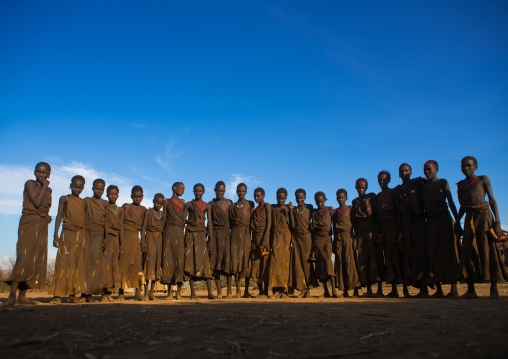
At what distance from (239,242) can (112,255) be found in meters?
2.90

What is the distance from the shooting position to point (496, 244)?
7070 millimetres

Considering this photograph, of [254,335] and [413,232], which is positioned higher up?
[413,232]

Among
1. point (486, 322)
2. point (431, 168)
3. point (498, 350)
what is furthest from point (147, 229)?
point (498, 350)

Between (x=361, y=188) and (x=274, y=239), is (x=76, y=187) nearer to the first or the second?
(x=274, y=239)

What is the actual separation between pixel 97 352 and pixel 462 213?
7320 millimetres

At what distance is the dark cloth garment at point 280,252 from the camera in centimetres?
895

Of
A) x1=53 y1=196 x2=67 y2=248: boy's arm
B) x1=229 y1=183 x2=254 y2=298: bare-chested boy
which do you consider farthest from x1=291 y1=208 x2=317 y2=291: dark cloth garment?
x1=53 y1=196 x2=67 y2=248: boy's arm

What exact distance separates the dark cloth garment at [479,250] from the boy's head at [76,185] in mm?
7580

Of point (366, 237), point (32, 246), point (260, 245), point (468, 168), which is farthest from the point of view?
point (260, 245)

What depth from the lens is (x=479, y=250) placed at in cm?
719

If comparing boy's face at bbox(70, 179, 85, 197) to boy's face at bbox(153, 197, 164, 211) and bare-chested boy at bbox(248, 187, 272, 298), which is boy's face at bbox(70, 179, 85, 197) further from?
bare-chested boy at bbox(248, 187, 272, 298)

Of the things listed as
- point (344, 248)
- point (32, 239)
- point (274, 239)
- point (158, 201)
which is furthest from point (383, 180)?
point (32, 239)

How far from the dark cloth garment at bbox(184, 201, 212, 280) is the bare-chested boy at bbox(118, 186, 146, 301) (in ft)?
3.61

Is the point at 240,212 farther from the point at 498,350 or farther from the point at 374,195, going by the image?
the point at 498,350
